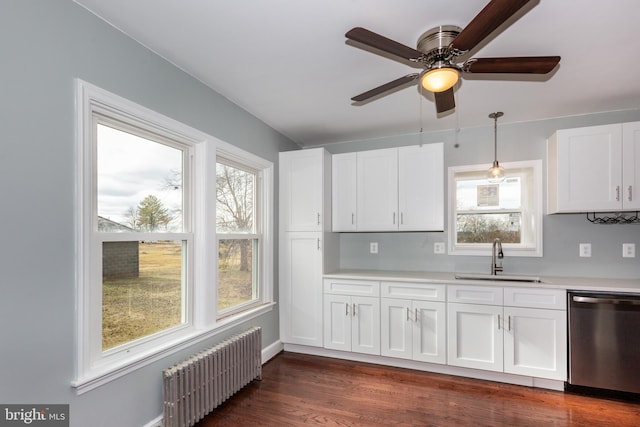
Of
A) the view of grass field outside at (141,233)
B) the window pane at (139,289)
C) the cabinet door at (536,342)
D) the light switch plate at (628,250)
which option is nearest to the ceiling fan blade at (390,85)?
the view of grass field outside at (141,233)

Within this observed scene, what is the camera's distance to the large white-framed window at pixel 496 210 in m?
3.38

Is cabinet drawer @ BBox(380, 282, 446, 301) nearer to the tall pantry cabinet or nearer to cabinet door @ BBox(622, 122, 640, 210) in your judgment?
the tall pantry cabinet

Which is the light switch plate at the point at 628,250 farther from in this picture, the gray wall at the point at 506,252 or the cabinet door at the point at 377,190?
the cabinet door at the point at 377,190

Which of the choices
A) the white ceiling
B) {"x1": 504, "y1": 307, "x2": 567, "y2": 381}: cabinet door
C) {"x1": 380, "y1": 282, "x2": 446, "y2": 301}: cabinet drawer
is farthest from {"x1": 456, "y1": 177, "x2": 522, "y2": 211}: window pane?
{"x1": 504, "y1": 307, "x2": 567, "y2": 381}: cabinet door

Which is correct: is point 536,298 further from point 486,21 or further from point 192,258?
point 192,258

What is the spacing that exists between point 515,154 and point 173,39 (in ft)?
11.0

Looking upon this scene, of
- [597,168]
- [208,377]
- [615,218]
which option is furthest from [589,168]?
[208,377]

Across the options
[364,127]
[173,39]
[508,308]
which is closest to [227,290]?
[173,39]

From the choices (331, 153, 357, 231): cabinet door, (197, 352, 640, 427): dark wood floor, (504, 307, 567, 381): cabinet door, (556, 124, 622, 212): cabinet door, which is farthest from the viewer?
(331, 153, 357, 231): cabinet door

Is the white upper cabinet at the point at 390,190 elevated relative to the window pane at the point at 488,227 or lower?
elevated

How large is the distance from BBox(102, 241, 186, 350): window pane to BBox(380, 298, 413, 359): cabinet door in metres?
1.91

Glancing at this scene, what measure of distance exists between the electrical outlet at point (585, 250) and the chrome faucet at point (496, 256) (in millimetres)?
710

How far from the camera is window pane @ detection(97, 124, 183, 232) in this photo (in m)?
1.90

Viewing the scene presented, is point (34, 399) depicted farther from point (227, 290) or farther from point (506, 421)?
point (506, 421)
